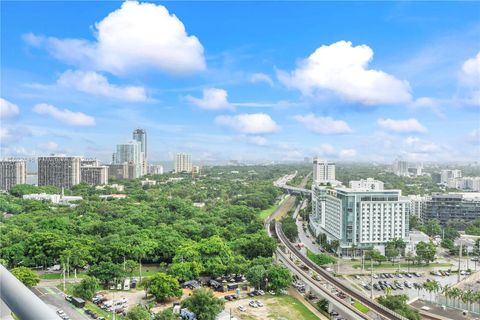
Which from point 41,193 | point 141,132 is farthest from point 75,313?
point 141,132

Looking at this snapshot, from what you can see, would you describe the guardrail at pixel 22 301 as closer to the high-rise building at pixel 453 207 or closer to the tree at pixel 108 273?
the tree at pixel 108 273

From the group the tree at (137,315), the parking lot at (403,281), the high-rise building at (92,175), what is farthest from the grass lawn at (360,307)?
the high-rise building at (92,175)

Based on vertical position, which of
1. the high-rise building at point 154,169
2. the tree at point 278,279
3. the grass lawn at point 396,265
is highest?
the high-rise building at point 154,169

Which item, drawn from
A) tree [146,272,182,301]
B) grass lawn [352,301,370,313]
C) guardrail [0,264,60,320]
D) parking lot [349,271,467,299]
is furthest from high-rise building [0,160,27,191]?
guardrail [0,264,60,320]

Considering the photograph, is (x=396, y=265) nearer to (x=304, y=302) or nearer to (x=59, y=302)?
(x=304, y=302)

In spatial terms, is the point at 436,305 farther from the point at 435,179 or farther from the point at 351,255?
the point at 435,179

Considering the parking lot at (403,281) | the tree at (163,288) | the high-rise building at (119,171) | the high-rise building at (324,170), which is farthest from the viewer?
the high-rise building at (119,171)
